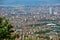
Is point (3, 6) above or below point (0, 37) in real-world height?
below

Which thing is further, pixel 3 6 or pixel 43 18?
pixel 3 6

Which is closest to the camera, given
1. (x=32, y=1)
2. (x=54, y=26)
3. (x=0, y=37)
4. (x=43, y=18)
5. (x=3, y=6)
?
(x=0, y=37)

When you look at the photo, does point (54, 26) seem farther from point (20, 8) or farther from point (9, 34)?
point (9, 34)

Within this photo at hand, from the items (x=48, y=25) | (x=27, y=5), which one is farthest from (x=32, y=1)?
(x=48, y=25)

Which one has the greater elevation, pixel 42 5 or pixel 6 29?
pixel 6 29

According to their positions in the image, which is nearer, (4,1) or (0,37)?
(0,37)

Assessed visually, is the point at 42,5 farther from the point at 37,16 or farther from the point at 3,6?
the point at 3,6

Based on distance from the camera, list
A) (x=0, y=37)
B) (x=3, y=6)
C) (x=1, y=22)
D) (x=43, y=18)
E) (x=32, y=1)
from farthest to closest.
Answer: (x=32, y=1) → (x=3, y=6) → (x=43, y=18) → (x=1, y=22) → (x=0, y=37)

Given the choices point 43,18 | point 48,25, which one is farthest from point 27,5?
point 48,25

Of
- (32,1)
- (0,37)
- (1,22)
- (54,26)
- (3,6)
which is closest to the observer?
(0,37)
